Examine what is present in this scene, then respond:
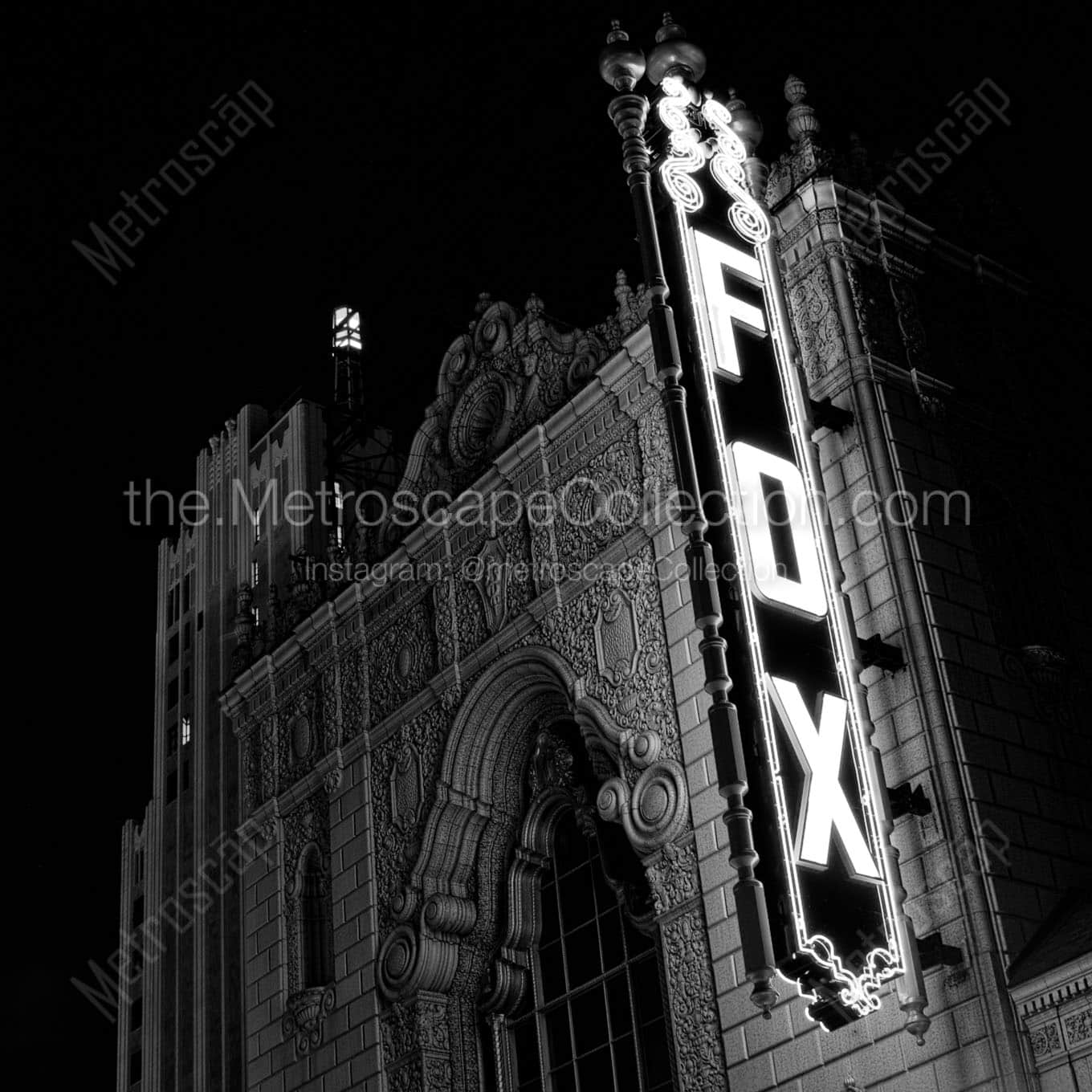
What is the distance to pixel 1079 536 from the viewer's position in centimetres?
1661

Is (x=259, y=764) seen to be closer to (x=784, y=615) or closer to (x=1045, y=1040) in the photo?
(x=784, y=615)

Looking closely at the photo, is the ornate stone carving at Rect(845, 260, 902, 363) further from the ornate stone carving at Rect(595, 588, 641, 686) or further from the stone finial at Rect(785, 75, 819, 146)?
the ornate stone carving at Rect(595, 588, 641, 686)

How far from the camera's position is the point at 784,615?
1364cm

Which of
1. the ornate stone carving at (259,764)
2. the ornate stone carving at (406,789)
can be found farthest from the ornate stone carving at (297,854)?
→ the ornate stone carving at (406,789)

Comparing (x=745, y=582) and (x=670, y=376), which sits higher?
(x=670, y=376)

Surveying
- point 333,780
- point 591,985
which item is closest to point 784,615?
point 591,985

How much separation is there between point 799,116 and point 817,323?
93.1 inches

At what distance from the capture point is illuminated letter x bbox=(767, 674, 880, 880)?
12422mm

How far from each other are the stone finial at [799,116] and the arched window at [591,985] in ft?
24.0

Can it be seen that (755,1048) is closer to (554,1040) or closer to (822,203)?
(554,1040)

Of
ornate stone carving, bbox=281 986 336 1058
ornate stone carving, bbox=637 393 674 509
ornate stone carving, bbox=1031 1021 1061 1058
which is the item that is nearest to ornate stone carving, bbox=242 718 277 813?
ornate stone carving, bbox=281 986 336 1058

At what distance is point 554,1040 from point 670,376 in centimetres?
731

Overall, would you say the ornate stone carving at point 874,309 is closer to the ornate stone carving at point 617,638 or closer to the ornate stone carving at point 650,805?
the ornate stone carving at point 617,638

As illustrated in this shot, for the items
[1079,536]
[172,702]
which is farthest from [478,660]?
[172,702]
